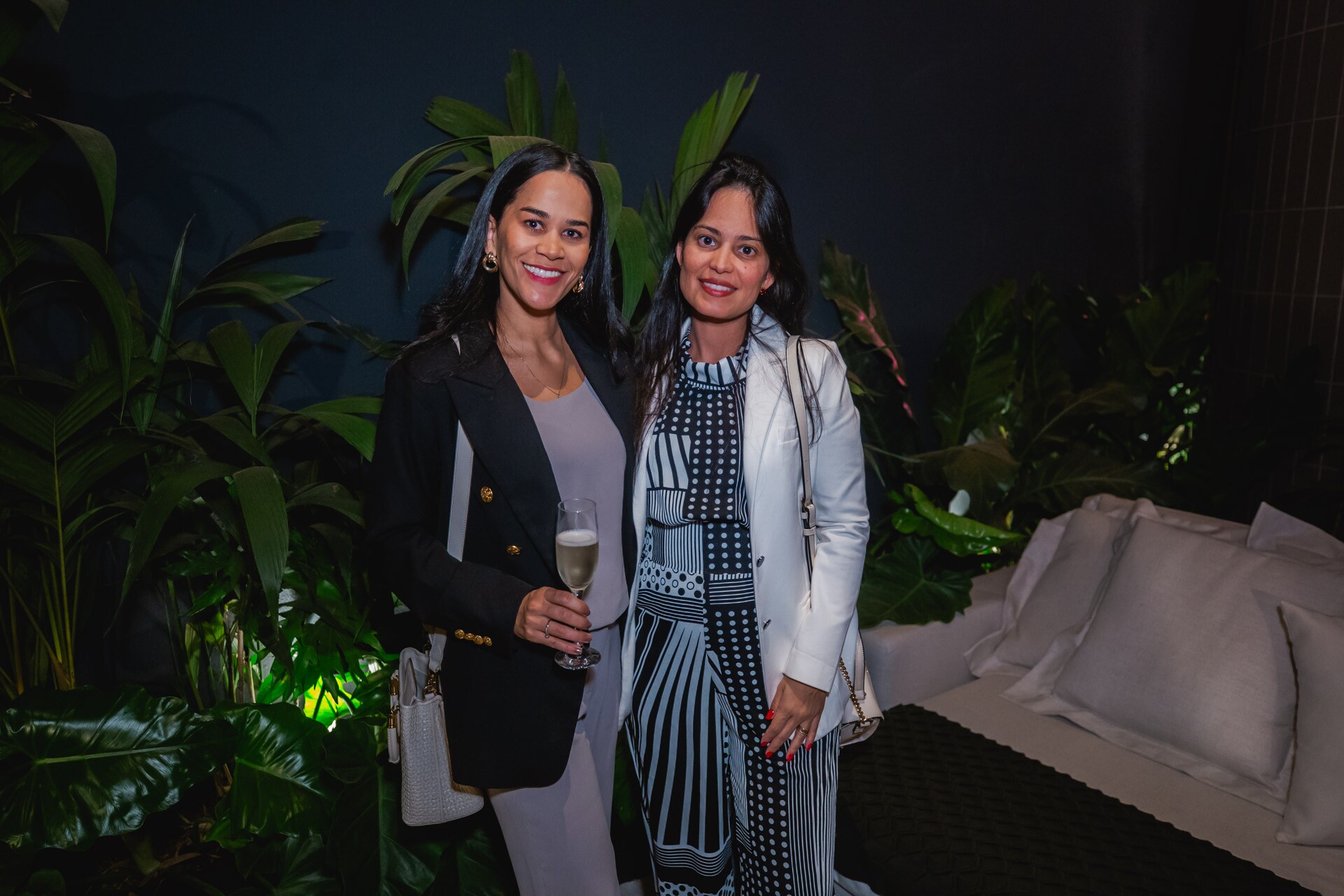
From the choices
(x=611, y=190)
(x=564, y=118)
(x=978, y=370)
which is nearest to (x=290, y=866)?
(x=611, y=190)

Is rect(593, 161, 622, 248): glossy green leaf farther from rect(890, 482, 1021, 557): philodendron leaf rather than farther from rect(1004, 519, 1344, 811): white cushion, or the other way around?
rect(1004, 519, 1344, 811): white cushion

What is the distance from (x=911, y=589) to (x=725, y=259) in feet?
4.59

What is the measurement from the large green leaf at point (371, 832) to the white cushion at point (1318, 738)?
5.64 ft

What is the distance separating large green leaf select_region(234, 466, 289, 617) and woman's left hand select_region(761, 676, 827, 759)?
888 mm

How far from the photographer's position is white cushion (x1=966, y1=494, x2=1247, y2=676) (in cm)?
242

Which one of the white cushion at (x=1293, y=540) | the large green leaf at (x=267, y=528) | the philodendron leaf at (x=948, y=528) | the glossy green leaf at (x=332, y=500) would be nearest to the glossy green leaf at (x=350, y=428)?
the glossy green leaf at (x=332, y=500)

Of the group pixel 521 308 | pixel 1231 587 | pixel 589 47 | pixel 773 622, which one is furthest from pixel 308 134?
pixel 1231 587

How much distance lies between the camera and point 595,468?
5.01 feet

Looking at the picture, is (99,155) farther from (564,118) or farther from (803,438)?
(803,438)

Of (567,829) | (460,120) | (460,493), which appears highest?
(460,120)

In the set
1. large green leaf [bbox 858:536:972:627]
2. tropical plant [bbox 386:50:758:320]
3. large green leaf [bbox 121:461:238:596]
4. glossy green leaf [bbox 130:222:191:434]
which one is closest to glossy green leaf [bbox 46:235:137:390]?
glossy green leaf [bbox 130:222:191:434]

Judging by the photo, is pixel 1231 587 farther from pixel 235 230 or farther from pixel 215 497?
pixel 235 230

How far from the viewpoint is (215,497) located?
6.17 feet

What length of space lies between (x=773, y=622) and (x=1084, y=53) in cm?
330
